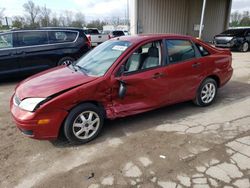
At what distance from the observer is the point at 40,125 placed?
10.0 feet

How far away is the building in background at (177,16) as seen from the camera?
15.7m

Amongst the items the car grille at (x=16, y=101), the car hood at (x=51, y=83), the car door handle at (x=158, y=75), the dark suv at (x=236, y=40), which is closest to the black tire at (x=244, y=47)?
the dark suv at (x=236, y=40)

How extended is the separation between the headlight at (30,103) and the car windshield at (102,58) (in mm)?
902

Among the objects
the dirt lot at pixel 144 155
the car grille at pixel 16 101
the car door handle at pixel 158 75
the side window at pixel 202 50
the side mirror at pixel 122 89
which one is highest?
the side window at pixel 202 50

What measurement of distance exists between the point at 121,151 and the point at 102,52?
Result: 1875 millimetres

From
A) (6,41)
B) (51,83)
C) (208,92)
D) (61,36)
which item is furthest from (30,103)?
(61,36)

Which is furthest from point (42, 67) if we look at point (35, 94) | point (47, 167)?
point (47, 167)

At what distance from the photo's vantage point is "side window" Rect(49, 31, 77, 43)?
7.58 metres

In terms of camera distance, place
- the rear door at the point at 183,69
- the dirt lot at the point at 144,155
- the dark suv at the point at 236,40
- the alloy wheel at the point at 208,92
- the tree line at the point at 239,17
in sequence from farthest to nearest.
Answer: the tree line at the point at 239,17 → the dark suv at the point at 236,40 → the alloy wheel at the point at 208,92 → the rear door at the point at 183,69 → the dirt lot at the point at 144,155

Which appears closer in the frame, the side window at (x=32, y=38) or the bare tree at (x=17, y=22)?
the side window at (x=32, y=38)

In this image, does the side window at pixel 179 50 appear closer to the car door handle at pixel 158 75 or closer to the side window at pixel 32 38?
the car door handle at pixel 158 75

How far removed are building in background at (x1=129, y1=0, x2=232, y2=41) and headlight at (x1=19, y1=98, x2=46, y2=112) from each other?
13503 mm

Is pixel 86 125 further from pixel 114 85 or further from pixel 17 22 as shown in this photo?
pixel 17 22

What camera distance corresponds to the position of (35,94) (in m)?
3.15
